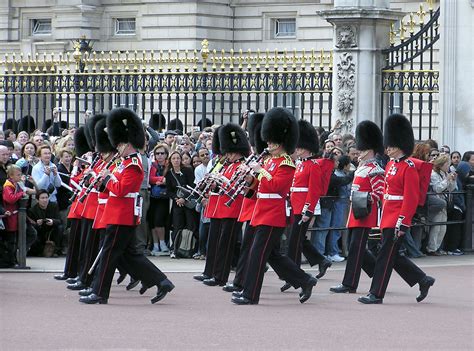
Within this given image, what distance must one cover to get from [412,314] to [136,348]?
8.63 ft

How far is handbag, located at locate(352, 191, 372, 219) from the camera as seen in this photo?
1248cm

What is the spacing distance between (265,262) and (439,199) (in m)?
4.52

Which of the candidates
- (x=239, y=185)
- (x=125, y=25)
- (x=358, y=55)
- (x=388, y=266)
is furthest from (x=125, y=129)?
(x=125, y=25)

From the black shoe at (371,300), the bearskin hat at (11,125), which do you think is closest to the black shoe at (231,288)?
the black shoe at (371,300)

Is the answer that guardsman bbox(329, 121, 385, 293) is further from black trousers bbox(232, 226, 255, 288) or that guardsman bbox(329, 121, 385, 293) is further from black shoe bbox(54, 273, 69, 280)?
black shoe bbox(54, 273, 69, 280)

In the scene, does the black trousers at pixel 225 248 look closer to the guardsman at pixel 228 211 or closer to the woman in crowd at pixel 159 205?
the guardsman at pixel 228 211

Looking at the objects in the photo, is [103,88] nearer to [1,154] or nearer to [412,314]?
[1,154]

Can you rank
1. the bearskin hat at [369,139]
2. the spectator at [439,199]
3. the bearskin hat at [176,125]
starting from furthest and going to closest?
the bearskin hat at [176,125]
the spectator at [439,199]
the bearskin hat at [369,139]

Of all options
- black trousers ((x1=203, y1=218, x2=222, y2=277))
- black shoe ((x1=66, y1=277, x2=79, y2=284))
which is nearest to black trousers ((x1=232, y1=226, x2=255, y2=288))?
black trousers ((x1=203, y1=218, x2=222, y2=277))

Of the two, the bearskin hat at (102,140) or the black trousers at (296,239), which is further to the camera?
the black trousers at (296,239)

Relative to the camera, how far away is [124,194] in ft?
38.3

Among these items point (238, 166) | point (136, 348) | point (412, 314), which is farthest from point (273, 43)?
point (136, 348)

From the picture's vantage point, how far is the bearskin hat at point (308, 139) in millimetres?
13211

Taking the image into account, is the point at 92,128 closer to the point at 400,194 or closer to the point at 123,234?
the point at 123,234
